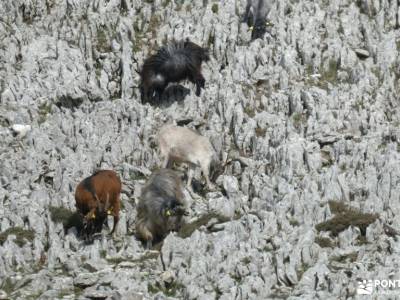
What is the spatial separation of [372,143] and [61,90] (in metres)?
10.3

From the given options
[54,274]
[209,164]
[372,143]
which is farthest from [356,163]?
[54,274]

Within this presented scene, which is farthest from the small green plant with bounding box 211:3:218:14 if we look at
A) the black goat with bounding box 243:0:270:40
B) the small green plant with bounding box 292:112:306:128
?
the small green plant with bounding box 292:112:306:128

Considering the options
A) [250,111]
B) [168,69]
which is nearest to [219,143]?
[250,111]

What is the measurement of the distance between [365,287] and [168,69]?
11.3 metres

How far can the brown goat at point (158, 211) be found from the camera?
2080 cm

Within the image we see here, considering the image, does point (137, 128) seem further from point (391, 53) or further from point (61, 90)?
point (391, 53)

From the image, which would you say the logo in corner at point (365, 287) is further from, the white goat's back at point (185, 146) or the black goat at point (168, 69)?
the black goat at point (168, 69)

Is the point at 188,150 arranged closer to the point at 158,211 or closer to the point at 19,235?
the point at 158,211

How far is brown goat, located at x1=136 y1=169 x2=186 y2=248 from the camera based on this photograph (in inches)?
819

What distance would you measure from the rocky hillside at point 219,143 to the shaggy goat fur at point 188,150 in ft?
1.72

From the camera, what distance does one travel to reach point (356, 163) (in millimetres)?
23516

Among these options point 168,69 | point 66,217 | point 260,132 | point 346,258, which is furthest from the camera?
point 168,69

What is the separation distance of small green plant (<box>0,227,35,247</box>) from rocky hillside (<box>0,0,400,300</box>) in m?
0.04

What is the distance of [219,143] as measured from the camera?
2455 centimetres
